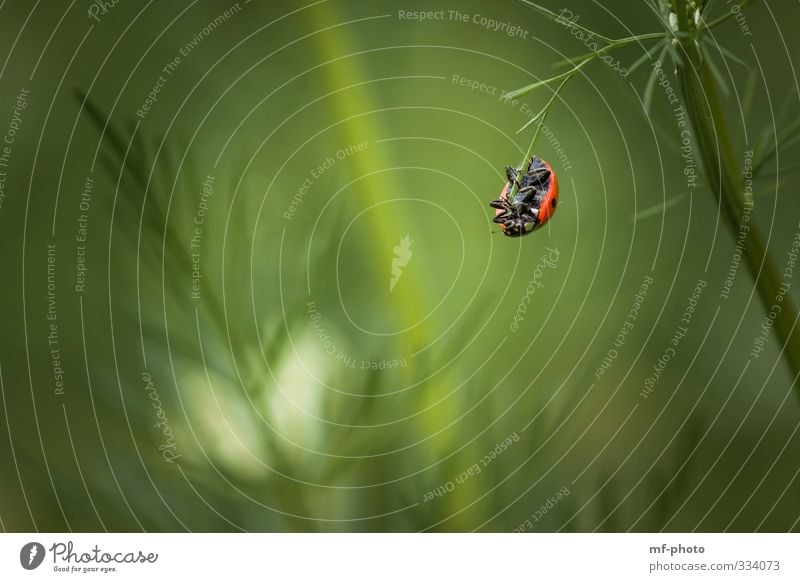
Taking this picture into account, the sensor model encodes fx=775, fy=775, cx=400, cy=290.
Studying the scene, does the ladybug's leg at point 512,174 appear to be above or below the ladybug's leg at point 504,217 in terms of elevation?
above

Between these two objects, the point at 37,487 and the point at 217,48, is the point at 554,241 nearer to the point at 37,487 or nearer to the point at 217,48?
the point at 217,48

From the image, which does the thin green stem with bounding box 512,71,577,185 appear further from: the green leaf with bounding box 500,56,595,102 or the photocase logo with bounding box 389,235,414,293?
the photocase logo with bounding box 389,235,414,293
